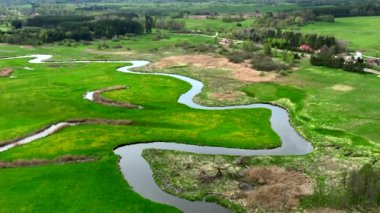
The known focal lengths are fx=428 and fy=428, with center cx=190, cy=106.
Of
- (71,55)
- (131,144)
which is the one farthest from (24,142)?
(71,55)

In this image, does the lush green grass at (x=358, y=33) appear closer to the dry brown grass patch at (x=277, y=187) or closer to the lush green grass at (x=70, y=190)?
the dry brown grass patch at (x=277, y=187)

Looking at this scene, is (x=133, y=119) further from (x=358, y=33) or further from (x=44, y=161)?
(x=358, y=33)

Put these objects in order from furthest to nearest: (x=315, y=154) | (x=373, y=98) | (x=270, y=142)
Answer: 1. (x=373, y=98)
2. (x=270, y=142)
3. (x=315, y=154)

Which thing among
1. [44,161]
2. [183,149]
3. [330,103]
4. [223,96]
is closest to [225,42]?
[223,96]

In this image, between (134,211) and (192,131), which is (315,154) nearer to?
(192,131)

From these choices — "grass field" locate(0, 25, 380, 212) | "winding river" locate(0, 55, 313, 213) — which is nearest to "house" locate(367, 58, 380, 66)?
"grass field" locate(0, 25, 380, 212)

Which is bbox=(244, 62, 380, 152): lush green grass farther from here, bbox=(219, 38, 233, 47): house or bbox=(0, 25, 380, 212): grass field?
bbox=(219, 38, 233, 47): house
